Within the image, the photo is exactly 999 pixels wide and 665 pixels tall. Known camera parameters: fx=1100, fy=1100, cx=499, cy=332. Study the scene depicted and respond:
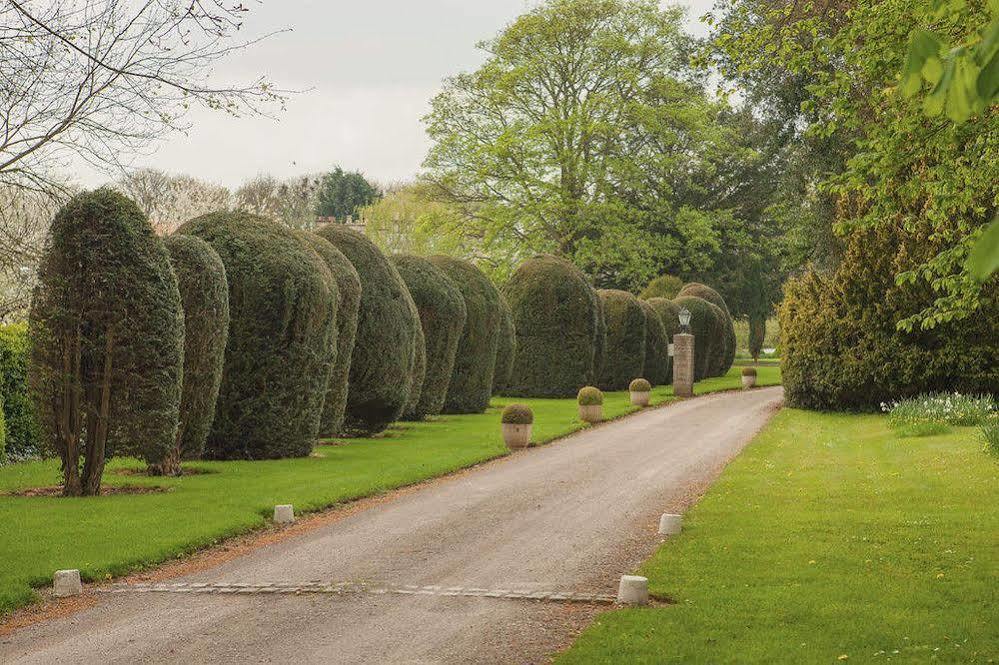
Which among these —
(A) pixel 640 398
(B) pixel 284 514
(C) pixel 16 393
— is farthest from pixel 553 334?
(B) pixel 284 514

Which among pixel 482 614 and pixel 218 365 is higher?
pixel 218 365

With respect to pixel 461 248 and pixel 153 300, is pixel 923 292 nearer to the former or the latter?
pixel 153 300

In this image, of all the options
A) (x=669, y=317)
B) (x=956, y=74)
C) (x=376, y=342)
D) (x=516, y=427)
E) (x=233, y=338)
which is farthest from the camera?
(x=669, y=317)

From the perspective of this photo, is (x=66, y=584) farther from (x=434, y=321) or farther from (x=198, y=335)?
(x=434, y=321)

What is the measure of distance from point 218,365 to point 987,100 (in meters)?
14.5

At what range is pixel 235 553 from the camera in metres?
10.8

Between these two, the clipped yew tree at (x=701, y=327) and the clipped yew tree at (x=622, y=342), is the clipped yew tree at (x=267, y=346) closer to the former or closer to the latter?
the clipped yew tree at (x=622, y=342)

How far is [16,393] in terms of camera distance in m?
18.1

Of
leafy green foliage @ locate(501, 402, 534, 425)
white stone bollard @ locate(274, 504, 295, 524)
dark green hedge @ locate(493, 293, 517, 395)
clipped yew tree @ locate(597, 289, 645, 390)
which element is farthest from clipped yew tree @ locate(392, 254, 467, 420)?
clipped yew tree @ locate(597, 289, 645, 390)

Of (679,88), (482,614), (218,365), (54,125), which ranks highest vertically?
(679,88)

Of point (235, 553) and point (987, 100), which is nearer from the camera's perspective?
point (987, 100)

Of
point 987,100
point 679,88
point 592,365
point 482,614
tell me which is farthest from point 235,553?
point 679,88

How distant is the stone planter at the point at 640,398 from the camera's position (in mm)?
31938

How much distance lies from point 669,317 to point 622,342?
5.99 metres
